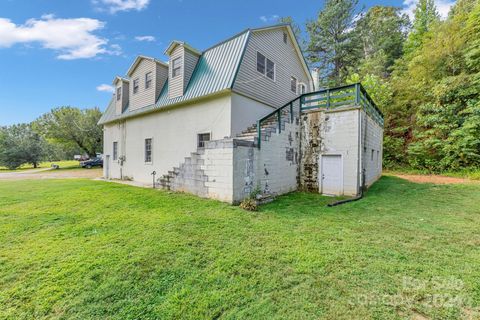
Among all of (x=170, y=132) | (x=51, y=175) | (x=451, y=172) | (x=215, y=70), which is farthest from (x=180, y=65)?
(x=451, y=172)

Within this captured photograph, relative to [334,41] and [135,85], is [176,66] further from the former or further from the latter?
[334,41]

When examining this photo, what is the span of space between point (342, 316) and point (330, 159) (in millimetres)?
7469

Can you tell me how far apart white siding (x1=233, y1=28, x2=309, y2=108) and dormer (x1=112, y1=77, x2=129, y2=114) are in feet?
29.5

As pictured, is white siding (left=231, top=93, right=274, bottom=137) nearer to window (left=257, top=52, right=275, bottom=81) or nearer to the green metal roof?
the green metal roof

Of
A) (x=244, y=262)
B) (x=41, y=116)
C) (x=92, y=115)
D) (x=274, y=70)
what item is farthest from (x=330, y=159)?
(x=41, y=116)

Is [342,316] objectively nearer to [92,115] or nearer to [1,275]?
[1,275]

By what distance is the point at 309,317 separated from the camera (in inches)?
84.7

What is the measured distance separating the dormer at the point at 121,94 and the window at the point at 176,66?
5.12 m

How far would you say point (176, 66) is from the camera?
10547 mm

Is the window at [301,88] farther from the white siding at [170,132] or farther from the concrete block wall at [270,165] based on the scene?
the white siding at [170,132]

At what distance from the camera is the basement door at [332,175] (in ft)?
28.3

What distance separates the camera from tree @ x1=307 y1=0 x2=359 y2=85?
2256 centimetres

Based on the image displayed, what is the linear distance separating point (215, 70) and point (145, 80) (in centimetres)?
508

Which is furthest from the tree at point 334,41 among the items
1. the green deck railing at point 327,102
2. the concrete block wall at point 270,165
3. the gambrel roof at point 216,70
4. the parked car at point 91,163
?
the parked car at point 91,163
